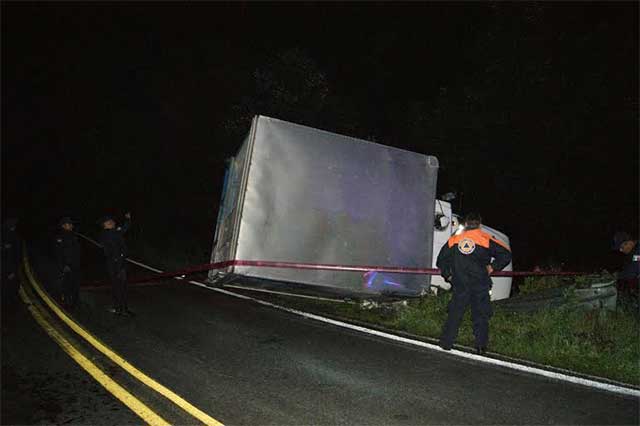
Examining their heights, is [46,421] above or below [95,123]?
below

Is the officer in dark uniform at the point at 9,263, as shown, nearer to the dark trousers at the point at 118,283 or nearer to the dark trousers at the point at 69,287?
the dark trousers at the point at 69,287

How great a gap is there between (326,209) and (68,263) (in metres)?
5.40

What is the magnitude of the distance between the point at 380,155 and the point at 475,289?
2.18 meters

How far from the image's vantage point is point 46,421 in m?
3.98

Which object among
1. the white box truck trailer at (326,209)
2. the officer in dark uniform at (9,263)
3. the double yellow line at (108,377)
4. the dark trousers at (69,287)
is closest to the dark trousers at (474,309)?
the white box truck trailer at (326,209)

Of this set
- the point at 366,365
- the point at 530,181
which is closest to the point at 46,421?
the point at 366,365

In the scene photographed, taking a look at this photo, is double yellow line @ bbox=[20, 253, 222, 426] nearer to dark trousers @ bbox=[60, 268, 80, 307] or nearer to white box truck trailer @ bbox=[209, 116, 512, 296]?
dark trousers @ bbox=[60, 268, 80, 307]

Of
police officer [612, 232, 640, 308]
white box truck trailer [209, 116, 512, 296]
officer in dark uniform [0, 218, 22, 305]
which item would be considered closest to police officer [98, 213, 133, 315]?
officer in dark uniform [0, 218, 22, 305]

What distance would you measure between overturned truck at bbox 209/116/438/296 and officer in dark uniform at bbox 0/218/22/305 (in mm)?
4445

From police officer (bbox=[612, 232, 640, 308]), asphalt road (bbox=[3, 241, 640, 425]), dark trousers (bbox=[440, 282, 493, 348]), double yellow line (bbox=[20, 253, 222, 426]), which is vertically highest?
police officer (bbox=[612, 232, 640, 308])

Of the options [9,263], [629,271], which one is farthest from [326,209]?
[9,263]

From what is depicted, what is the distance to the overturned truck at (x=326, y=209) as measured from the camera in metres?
5.71

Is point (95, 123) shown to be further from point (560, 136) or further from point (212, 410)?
point (212, 410)

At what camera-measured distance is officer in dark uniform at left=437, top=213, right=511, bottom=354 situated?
534cm
